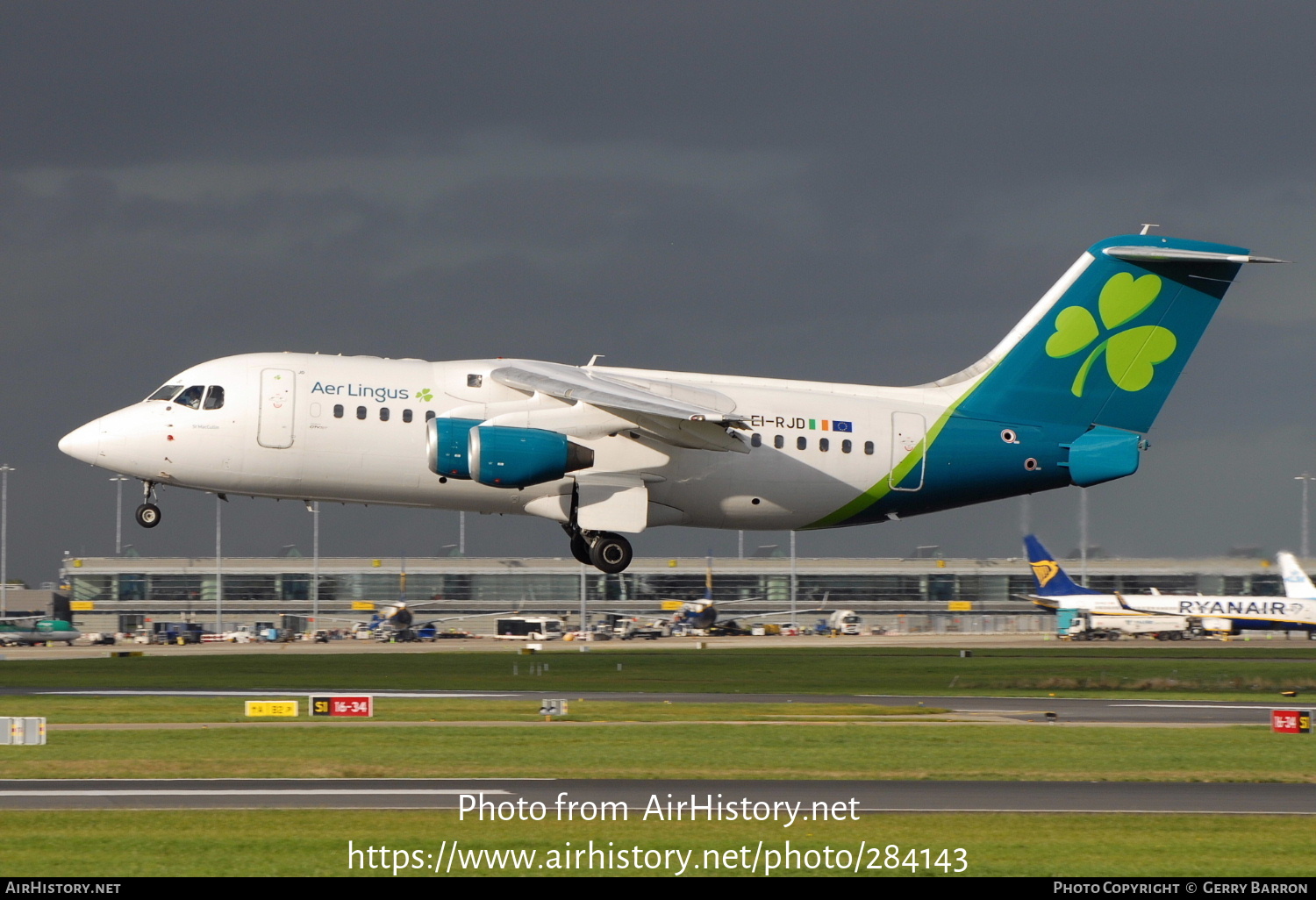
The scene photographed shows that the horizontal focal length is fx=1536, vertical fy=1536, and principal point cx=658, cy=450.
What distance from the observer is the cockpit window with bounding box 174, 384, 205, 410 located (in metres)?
36.1

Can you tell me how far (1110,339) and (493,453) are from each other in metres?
16.4

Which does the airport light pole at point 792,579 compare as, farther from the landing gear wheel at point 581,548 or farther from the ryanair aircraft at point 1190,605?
the landing gear wheel at point 581,548

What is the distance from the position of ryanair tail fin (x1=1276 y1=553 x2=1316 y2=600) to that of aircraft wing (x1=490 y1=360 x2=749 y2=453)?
65.2m

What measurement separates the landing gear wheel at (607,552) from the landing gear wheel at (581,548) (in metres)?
0.14

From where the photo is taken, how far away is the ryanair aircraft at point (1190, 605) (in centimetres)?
8875

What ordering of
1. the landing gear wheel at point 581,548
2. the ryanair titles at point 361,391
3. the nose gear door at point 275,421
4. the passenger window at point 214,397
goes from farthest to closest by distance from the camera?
the landing gear wheel at point 581,548
the passenger window at point 214,397
the ryanair titles at point 361,391
the nose gear door at point 275,421

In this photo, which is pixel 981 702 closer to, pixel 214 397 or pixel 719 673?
pixel 719 673

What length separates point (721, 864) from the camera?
15.3 m

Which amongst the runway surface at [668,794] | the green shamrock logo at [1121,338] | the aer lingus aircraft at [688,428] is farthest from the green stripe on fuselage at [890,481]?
the runway surface at [668,794]

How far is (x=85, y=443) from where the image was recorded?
36469mm

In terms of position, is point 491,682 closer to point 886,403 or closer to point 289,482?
point 289,482
